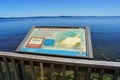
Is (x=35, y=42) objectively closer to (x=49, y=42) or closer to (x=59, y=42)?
(x=49, y=42)

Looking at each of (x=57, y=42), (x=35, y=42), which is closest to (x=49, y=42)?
(x=57, y=42)

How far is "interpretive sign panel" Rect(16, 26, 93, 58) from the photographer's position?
7.22 ft

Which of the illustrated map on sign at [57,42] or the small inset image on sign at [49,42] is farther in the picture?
the small inset image on sign at [49,42]

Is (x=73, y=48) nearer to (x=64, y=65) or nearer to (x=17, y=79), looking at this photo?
(x=64, y=65)

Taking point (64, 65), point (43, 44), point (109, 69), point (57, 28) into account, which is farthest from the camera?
point (57, 28)

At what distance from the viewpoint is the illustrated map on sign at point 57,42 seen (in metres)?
2.24

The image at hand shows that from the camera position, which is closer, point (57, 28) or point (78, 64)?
point (78, 64)

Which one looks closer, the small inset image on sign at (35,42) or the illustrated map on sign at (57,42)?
the illustrated map on sign at (57,42)

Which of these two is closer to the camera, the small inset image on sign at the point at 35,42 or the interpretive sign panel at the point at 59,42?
the interpretive sign panel at the point at 59,42

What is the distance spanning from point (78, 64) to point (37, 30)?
1.19 metres

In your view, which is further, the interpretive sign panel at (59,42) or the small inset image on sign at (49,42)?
the small inset image on sign at (49,42)

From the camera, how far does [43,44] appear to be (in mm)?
2426

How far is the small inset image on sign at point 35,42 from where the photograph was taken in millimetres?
2418

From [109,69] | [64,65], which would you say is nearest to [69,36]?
[64,65]
